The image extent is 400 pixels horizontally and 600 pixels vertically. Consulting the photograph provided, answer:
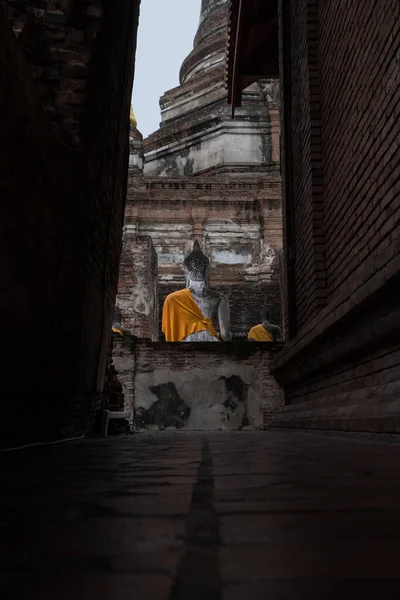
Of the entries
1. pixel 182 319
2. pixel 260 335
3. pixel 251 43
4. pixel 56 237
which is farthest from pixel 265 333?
pixel 56 237

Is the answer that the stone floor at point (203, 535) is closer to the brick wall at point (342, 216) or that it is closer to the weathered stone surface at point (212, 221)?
the brick wall at point (342, 216)

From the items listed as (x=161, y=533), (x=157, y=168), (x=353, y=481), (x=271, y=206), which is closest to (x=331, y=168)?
(x=353, y=481)

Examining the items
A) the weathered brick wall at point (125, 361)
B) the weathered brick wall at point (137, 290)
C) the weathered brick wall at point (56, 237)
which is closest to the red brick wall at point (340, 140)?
the weathered brick wall at point (56, 237)

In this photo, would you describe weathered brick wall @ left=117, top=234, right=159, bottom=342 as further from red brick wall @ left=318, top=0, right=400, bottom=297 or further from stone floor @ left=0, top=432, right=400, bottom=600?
stone floor @ left=0, top=432, right=400, bottom=600

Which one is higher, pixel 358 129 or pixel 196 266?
pixel 196 266

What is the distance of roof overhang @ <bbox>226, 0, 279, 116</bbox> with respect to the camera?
23.3ft

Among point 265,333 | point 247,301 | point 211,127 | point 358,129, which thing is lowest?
point 358,129

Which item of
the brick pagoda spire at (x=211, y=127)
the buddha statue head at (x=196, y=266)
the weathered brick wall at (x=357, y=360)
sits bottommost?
the weathered brick wall at (x=357, y=360)

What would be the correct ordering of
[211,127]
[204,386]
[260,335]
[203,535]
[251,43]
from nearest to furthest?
1. [203,535]
2. [251,43]
3. [204,386]
4. [260,335]
5. [211,127]

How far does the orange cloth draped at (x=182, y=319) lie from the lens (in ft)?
34.3

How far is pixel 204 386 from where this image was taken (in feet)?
26.1

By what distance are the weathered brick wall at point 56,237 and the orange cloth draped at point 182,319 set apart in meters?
6.04

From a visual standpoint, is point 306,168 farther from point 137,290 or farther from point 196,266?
point 137,290

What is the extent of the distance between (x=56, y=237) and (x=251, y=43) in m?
5.98
